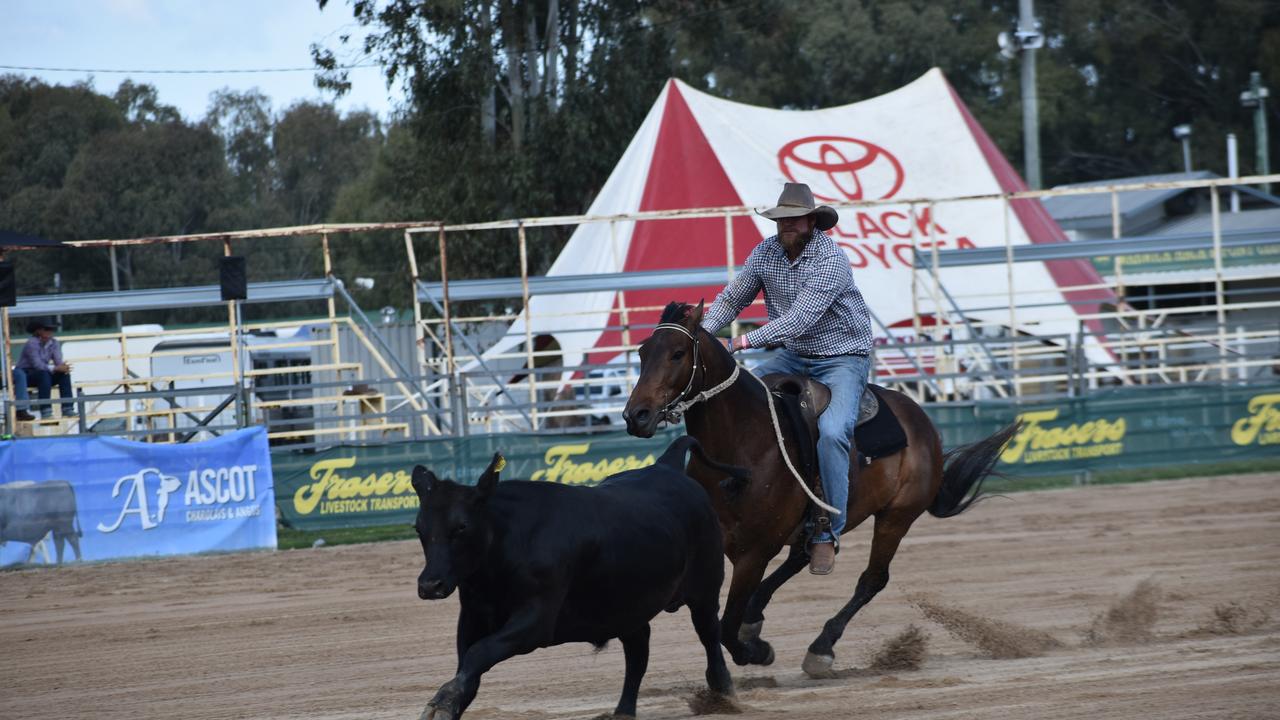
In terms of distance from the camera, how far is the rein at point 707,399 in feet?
22.7

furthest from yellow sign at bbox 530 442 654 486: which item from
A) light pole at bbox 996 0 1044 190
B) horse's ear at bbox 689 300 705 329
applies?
light pole at bbox 996 0 1044 190

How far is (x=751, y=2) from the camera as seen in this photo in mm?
35281

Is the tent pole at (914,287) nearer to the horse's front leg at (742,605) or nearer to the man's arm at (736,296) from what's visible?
the man's arm at (736,296)

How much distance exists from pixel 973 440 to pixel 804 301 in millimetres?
11190

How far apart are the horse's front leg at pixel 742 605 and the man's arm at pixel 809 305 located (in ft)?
3.87

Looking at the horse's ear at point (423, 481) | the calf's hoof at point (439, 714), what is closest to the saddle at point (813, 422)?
the horse's ear at point (423, 481)

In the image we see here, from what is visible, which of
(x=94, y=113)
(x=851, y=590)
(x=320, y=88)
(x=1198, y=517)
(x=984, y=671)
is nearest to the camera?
(x=984, y=671)

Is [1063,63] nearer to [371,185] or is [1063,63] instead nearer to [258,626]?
[371,185]

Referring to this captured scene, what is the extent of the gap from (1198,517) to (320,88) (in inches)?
922

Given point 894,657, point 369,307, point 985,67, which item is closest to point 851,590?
point 894,657

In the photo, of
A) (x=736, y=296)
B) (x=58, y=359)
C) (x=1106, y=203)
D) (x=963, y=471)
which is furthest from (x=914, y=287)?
(x=1106, y=203)

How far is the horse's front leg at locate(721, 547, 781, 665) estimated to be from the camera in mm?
7281

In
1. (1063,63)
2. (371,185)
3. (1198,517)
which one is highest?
(1063,63)

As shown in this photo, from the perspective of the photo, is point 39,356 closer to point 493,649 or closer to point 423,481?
point 423,481
